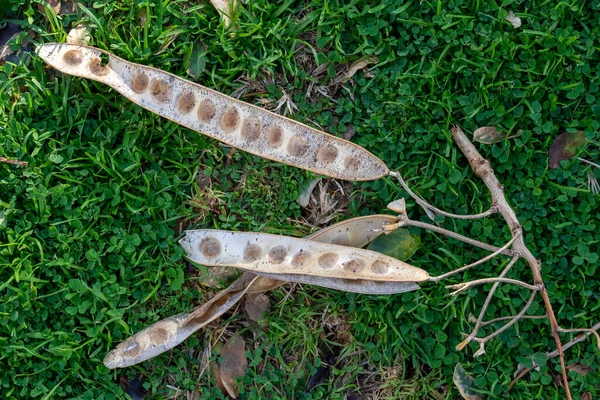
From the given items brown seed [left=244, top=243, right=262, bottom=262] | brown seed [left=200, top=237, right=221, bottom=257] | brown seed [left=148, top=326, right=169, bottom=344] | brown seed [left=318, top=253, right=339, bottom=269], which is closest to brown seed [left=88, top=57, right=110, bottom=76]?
brown seed [left=200, top=237, right=221, bottom=257]

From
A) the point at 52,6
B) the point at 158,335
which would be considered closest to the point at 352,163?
the point at 158,335

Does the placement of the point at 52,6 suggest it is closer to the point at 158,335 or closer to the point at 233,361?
the point at 158,335

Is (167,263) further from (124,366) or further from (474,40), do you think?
(474,40)

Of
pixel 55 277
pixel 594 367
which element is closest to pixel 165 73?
pixel 55 277

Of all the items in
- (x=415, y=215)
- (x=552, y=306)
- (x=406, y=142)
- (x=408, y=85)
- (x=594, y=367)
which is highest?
(x=408, y=85)

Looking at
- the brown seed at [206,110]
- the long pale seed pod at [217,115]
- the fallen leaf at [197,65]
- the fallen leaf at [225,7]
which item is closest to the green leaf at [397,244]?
the long pale seed pod at [217,115]

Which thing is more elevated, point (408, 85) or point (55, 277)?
point (408, 85)

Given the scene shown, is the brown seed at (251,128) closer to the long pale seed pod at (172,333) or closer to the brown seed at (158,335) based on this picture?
the long pale seed pod at (172,333)
